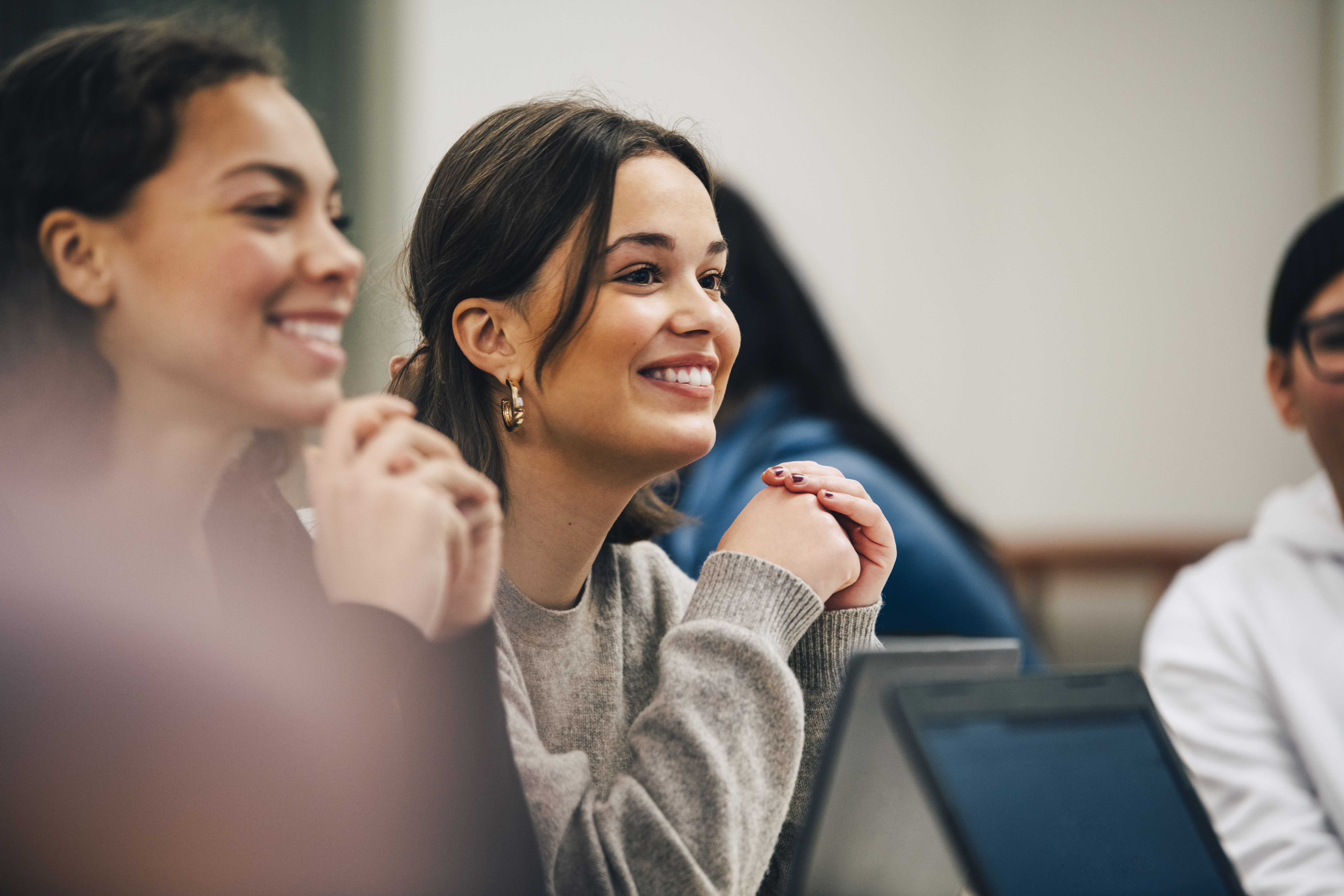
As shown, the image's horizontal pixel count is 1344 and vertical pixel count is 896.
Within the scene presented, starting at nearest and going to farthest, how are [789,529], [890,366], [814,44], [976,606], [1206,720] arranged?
[789,529], [1206,720], [976,606], [814,44], [890,366]

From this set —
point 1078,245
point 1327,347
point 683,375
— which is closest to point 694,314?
point 683,375

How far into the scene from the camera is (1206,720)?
99 cm

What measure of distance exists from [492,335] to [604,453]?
0.08 metres

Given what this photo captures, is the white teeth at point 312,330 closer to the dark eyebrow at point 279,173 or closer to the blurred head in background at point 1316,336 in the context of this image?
the dark eyebrow at point 279,173

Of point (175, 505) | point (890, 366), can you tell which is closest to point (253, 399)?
point (175, 505)

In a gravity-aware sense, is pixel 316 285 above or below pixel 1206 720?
above

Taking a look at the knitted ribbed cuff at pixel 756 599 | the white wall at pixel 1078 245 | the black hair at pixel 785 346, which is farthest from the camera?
the white wall at pixel 1078 245

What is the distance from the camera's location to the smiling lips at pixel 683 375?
1.72ft

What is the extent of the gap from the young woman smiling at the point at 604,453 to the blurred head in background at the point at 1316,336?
0.63 meters

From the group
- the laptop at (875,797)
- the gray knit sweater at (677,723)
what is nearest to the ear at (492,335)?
the gray knit sweater at (677,723)

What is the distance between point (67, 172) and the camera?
0.43 metres

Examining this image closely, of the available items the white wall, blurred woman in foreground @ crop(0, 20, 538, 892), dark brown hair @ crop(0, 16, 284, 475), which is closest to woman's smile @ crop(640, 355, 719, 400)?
blurred woman in foreground @ crop(0, 20, 538, 892)

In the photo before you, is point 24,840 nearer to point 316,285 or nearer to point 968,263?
point 316,285

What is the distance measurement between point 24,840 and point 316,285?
25 cm
